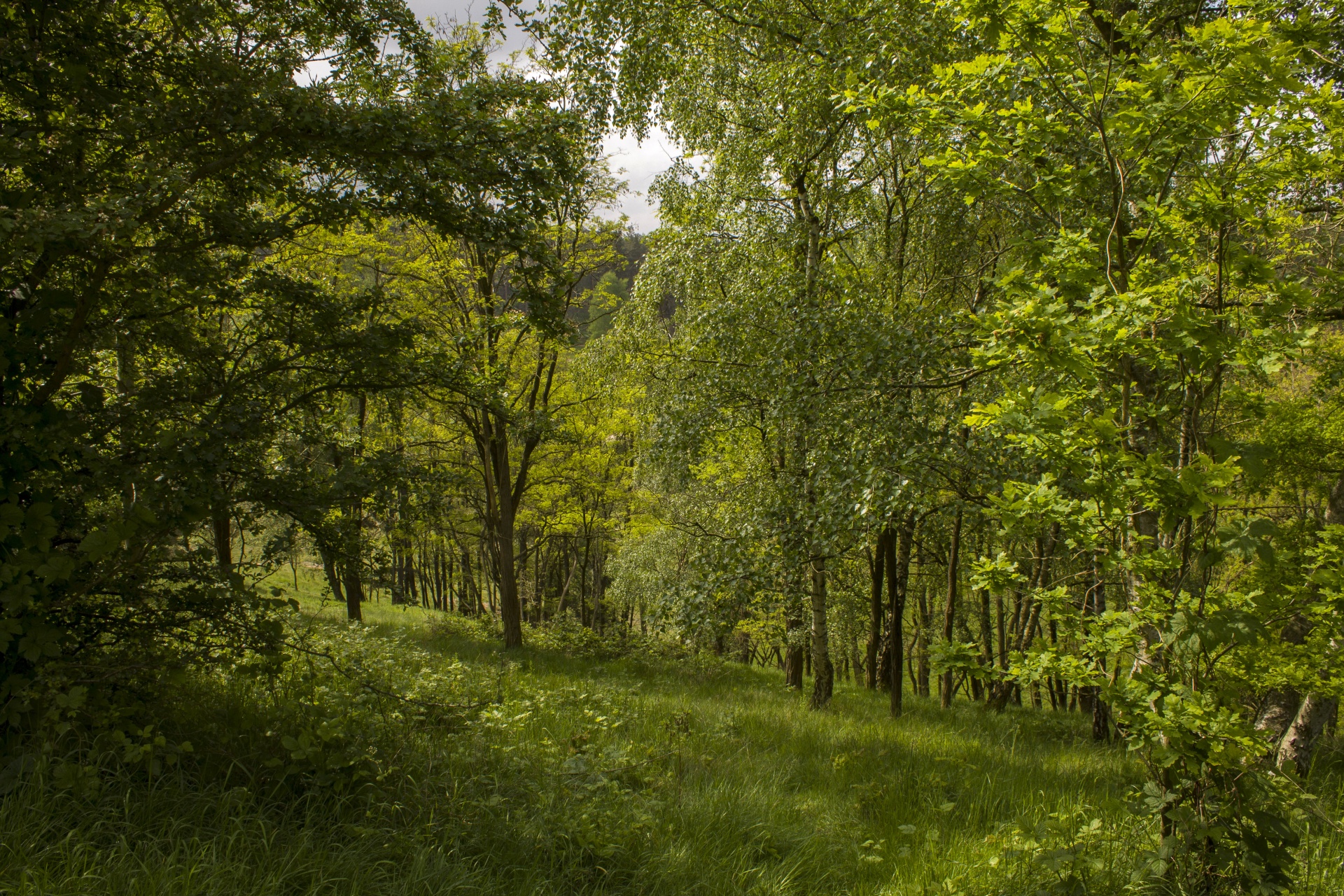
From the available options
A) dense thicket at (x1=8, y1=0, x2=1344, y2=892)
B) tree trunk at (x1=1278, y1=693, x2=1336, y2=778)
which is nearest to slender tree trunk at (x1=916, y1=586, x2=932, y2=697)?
tree trunk at (x1=1278, y1=693, x2=1336, y2=778)

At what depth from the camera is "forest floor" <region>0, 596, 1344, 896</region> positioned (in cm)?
279

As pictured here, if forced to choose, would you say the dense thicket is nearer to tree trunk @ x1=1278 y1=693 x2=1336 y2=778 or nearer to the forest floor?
tree trunk @ x1=1278 y1=693 x2=1336 y2=778

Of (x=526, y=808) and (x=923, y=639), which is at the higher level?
(x=526, y=808)

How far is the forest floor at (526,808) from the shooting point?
9.16 ft

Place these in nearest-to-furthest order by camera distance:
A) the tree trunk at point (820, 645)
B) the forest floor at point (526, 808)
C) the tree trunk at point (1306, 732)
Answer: the forest floor at point (526, 808), the tree trunk at point (1306, 732), the tree trunk at point (820, 645)

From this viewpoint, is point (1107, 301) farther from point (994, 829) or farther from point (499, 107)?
point (499, 107)

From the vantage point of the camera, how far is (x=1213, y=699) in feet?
9.76

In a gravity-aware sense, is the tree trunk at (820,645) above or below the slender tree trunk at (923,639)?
above

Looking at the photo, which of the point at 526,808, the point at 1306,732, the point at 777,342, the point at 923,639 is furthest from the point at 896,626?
the point at 923,639

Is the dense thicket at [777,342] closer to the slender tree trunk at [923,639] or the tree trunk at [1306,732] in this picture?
the tree trunk at [1306,732]

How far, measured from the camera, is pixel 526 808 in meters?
3.89

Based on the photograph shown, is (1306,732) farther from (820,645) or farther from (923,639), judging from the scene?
(923,639)

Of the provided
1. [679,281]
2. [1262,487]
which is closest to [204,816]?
[679,281]

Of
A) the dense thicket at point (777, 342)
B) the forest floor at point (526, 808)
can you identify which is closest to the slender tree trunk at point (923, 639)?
the dense thicket at point (777, 342)
